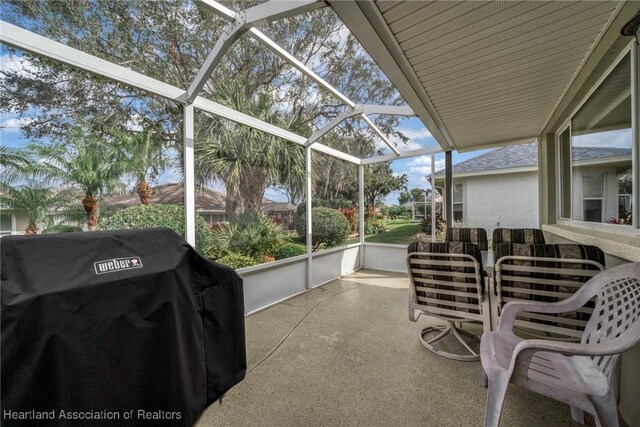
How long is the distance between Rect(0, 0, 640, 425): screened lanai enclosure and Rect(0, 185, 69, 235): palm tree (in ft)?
0.11

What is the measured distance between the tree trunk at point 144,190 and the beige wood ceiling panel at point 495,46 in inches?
97.0

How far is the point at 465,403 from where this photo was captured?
1.73 metres

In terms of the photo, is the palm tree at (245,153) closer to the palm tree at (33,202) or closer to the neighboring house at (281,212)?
the neighboring house at (281,212)

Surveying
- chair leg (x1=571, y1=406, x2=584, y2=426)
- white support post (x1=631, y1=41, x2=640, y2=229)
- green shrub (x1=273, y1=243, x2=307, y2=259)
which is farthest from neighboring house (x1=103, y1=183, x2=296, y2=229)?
white support post (x1=631, y1=41, x2=640, y2=229)

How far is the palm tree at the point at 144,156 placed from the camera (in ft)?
7.54

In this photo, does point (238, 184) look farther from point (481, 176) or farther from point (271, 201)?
point (481, 176)

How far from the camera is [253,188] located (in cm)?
361

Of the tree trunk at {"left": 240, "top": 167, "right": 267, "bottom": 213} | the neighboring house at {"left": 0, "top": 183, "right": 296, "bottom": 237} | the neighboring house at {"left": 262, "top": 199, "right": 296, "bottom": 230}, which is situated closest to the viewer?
the neighboring house at {"left": 0, "top": 183, "right": 296, "bottom": 237}

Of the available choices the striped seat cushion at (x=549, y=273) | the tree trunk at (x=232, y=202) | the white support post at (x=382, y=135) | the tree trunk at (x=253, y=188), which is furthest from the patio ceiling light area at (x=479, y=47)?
the tree trunk at (x=232, y=202)

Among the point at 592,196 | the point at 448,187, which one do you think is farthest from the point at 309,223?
the point at 592,196

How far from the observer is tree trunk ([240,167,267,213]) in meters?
3.49

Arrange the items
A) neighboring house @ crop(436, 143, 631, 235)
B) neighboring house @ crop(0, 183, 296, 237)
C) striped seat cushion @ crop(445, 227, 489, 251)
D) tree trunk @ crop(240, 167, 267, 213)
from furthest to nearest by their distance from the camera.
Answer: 1. neighboring house @ crop(436, 143, 631, 235)
2. striped seat cushion @ crop(445, 227, 489, 251)
3. tree trunk @ crop(240, 167, 267, 213)
4. neighboring house @ crop(0, 183, 296, 237)

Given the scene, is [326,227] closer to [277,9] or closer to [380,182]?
[380,182]

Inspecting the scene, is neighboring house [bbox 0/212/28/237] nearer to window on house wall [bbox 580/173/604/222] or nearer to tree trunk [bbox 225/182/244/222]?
tree trunk [bbox 225/182/244/222]
